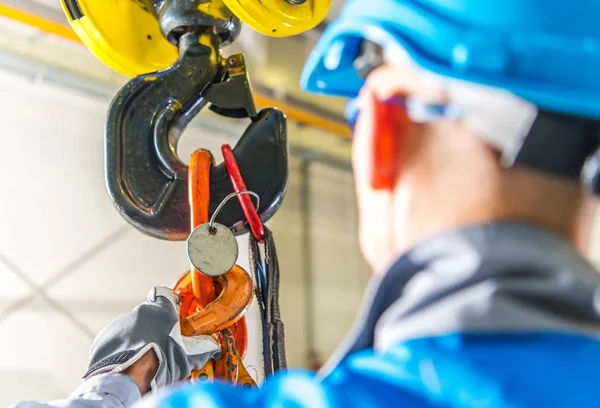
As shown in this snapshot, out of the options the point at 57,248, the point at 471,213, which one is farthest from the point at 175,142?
the point at 57,248

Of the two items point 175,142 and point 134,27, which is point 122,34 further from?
point 175,142

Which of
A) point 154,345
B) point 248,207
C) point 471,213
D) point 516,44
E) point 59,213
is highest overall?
point 516,44

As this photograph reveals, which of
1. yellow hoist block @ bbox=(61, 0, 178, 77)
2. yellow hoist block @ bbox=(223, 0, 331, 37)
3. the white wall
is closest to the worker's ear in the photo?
yellow hoist block @ bbox=(223, 0, 331, 37)

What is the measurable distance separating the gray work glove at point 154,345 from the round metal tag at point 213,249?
9cm

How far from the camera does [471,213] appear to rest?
1.83 feet

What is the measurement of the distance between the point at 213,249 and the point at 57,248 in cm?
233

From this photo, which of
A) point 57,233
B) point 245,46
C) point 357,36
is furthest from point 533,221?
point 245,46

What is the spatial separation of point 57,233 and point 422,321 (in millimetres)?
2785

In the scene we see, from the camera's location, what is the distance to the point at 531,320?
497 millimetres

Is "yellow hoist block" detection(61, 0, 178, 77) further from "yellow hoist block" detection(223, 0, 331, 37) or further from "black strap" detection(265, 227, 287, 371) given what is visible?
"black strap" detection(265, 227, 287, 371)

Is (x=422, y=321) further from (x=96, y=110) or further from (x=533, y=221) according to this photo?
(x=96, y=110)

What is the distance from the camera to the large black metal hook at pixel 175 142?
38.1 inches

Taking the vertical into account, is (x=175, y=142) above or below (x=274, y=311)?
above

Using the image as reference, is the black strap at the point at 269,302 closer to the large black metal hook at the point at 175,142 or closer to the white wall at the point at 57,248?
the large black metal hook at the point at 175,142
